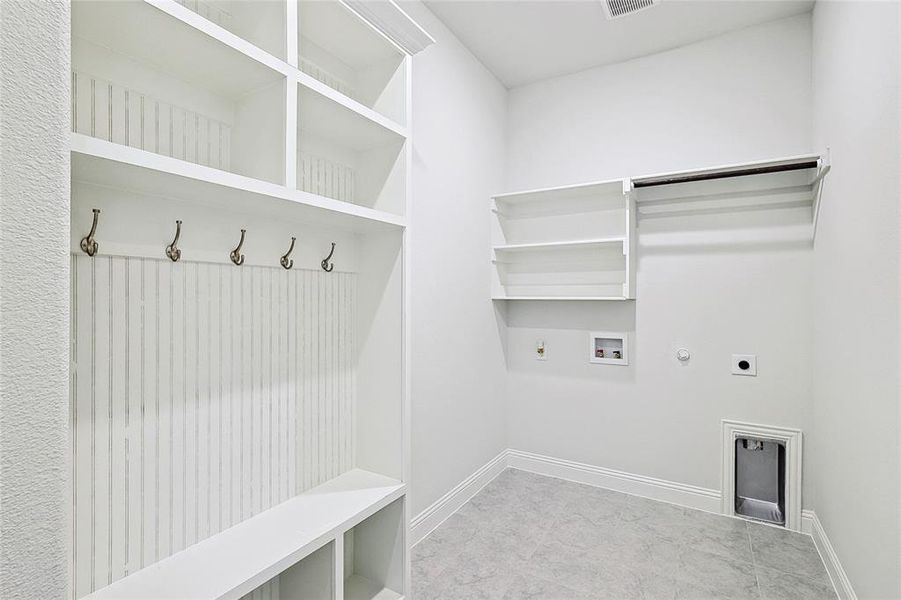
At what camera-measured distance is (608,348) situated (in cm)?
296

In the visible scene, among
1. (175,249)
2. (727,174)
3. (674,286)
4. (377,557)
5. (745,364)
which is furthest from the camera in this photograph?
(674,286)

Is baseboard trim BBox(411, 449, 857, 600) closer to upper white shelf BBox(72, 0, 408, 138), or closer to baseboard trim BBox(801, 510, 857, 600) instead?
baseboard trim BBox(801, 510, 857, 600)

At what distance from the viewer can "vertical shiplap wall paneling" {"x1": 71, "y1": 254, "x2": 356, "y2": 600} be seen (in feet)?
3.59

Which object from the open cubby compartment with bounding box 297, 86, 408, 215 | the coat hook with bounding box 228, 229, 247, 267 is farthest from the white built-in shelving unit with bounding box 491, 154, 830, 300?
the coat hook with bounding box 228, 229, 247, 267

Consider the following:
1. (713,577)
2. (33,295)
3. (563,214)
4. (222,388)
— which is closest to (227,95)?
(222,388)

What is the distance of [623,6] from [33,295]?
270 centimetres

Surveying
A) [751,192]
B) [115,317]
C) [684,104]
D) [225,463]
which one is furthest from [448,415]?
[684,104]

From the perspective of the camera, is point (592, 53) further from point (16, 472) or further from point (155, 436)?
point (16, 472)

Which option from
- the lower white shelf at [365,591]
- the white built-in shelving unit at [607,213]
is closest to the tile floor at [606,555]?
the lower white shelf at [365,591]

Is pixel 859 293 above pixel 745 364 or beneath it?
above

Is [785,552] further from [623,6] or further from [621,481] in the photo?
[623,6]

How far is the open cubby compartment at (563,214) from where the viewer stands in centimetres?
288

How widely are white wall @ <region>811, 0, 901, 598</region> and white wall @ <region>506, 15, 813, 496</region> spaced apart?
0.23 meters

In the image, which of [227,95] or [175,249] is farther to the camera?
[227,95]
